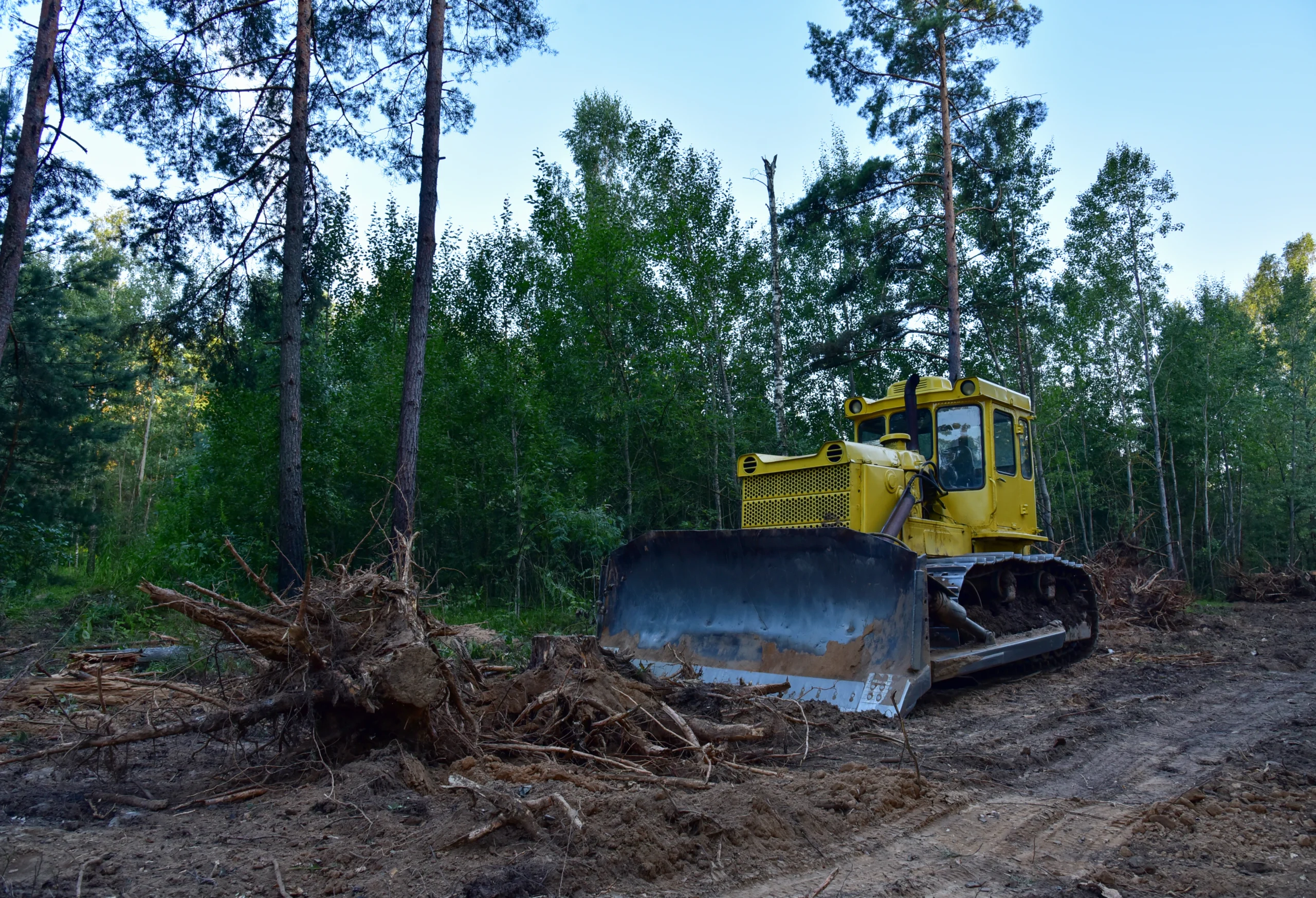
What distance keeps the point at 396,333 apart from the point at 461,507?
515cm

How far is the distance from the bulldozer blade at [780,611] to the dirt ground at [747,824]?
625 mm

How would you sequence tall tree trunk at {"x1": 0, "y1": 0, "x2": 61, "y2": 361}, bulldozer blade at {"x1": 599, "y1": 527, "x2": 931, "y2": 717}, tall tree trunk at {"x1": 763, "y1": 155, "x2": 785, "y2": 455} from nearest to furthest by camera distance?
bulldozer blade at {"x1": 599, "y1": 527, "x2": 931, "y2": 717} → tall tree trunk at {"x1": 0, "y1": 0, "x2": 61, "y2": 361} → tall tree trunk at {"x1": 763, "y1": 155, "x2": 785, "y2": 455}

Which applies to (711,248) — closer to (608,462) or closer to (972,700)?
(608,462)

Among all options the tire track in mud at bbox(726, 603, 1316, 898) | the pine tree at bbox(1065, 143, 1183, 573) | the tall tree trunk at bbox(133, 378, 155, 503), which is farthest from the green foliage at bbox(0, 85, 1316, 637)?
the tall tree trunk at bbox(133, 378, 155, 503)

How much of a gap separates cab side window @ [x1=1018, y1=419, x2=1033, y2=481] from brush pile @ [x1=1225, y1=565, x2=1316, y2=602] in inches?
566

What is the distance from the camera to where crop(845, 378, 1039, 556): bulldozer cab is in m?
8.14

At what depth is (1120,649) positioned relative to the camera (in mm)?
10180

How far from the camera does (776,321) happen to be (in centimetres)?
1745

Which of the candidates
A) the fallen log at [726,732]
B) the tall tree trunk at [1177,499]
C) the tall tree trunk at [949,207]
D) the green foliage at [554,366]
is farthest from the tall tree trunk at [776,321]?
the tall tree trunk at [1177,499]

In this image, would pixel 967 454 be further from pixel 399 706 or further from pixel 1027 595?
pixel 399 706

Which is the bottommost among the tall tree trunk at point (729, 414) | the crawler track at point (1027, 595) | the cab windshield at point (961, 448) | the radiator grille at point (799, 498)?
the crawler track at point (1027, 595)

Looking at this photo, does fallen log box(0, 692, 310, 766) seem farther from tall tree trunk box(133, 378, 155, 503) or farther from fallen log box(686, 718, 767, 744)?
tall tree trunk box(133, 378, 155, 503)

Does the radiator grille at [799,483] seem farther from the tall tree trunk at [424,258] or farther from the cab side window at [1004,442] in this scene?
the tall tree trunk at [424,258]

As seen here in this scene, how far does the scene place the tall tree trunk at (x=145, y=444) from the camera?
33.6 metres
